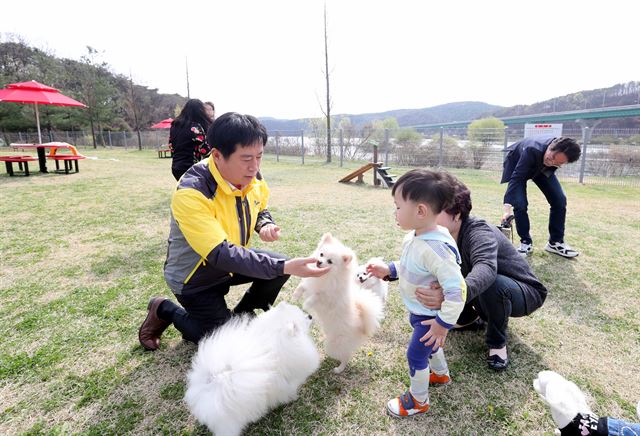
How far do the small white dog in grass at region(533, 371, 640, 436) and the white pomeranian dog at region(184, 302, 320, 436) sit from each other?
109cm

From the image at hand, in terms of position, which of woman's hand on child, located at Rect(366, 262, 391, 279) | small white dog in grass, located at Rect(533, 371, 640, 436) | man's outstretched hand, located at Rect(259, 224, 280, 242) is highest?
man's outstretched hand, located at Rect(259, 224, 280, 242)

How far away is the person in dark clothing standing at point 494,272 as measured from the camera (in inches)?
77.2

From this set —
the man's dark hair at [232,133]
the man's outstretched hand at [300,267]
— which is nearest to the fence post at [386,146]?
the man's dark hair at [232,133]

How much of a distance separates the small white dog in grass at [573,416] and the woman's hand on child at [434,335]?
43cm

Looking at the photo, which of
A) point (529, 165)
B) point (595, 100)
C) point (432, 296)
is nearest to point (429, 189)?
point (432, 296)

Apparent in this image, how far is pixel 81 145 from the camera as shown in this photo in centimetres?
3073

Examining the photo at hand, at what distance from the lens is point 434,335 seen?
5.15 ft

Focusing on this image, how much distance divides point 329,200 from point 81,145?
108 ft

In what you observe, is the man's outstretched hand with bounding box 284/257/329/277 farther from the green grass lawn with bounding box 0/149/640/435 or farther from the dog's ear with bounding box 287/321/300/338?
the green grass lawn with bounding box 0/149/640/435

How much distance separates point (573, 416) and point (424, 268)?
81 centimetres

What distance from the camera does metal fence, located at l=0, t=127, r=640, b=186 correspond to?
10133mm

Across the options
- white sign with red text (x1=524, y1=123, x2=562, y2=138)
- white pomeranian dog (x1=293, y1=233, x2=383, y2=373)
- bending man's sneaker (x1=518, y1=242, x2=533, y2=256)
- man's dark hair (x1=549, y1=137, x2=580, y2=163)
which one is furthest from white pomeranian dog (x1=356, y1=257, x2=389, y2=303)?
white sign with red text (x1=524, y1=123, x2=562, y2=138)

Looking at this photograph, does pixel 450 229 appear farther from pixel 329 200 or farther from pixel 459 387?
pixel 329 200

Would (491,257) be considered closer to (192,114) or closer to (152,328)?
(152,328)
